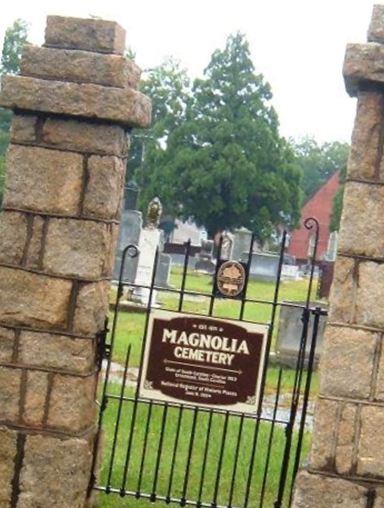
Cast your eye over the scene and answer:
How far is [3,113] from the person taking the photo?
162 ft

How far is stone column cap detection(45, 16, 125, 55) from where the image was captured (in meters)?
4.92

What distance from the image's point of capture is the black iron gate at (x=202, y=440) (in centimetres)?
518

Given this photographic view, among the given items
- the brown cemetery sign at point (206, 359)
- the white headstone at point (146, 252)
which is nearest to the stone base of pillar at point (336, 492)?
the brown cemetery sign at point (206, 359)

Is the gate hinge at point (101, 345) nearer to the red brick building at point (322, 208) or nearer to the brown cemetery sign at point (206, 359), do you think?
the brown cemetery sign at point (206, 359)

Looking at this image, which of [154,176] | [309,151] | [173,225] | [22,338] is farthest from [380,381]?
[309,151]

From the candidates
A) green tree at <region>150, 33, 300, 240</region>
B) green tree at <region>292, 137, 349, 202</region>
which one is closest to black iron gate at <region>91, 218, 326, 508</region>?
green tree at <region>150, 33, 300, 240</region>

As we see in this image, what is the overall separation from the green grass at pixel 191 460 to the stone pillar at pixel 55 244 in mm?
800

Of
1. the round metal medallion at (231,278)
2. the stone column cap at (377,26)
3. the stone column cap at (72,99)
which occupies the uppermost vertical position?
the stone column cap at (377,26)

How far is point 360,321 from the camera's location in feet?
14.5

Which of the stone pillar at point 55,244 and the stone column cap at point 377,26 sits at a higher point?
the stone column cap at point 377,26

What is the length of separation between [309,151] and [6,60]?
A: 126 ft

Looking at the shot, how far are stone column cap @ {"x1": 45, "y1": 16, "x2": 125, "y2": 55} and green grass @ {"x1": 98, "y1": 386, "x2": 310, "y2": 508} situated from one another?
2366 mm

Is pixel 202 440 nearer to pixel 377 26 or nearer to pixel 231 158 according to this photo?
pixel 377 26

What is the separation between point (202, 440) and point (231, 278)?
3119 mm
